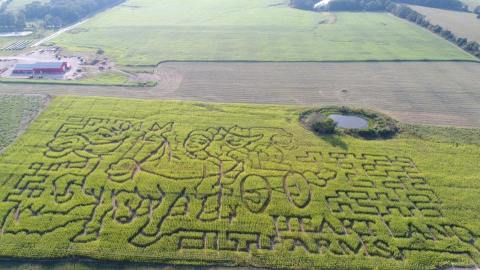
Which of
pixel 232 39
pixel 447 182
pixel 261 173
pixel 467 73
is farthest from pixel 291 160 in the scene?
pixel 232 39

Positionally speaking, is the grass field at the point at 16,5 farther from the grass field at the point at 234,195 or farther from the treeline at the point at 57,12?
the grass field at the point at 234,195

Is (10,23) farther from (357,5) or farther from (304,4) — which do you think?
(357,5)

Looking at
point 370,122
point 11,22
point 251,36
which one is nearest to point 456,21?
point 251,36

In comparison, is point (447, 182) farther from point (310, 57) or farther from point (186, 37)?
point (186, 37)

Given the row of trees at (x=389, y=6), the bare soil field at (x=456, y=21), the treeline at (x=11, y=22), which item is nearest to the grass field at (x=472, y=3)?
the row of trees at (x=389, y=6)

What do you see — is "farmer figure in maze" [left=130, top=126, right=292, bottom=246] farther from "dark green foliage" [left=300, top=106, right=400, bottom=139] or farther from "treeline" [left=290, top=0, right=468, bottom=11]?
"treeline" [left=290, top=0, right=468, bottom=11]

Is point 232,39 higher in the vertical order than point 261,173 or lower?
higher

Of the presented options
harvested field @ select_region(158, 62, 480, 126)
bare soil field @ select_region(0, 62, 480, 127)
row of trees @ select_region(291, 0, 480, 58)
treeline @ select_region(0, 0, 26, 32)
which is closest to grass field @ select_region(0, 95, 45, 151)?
bare soil field @ select_region(0, 62, 480, 127)
